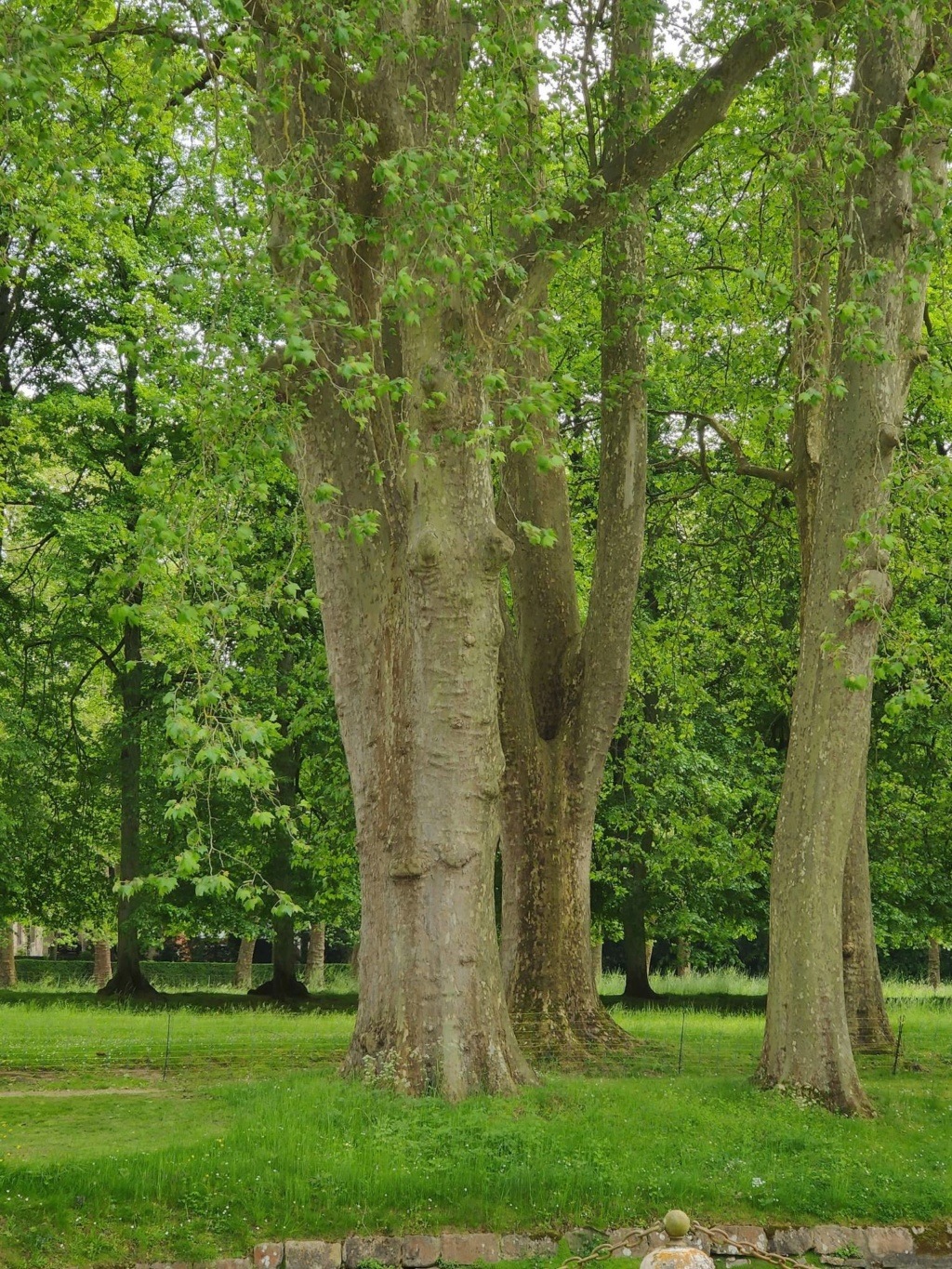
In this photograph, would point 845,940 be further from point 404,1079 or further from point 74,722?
point 74,722

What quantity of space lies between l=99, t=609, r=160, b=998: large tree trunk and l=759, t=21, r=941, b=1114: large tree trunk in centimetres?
1303

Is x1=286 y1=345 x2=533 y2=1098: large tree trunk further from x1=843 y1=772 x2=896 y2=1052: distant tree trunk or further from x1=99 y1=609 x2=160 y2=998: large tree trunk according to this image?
x1=99 y1=609 x2=160 y2=998: large tree trunk

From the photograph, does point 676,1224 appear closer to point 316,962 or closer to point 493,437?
point 493,437

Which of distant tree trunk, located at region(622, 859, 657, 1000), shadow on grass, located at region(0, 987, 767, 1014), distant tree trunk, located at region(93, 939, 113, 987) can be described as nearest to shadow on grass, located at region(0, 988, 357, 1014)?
shadow on grass, located at region(0, 987, 767, 1014)

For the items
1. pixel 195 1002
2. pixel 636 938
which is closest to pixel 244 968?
pixel 195 1002

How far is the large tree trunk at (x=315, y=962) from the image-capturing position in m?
27.0

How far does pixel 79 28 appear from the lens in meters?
7.96

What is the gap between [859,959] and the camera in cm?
1469

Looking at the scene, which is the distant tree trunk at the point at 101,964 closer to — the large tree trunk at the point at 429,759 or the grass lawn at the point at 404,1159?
the grass lawn at the point at 404,1159

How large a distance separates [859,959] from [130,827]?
40.1ft

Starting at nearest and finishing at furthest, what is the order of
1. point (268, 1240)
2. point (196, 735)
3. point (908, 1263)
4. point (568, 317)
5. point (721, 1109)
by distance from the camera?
point (196, 735) < point (268, 1240) < point (908, 1263) < point (721, 1109) < point (568, 317)

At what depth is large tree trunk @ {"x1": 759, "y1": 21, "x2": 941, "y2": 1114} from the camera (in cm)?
1064

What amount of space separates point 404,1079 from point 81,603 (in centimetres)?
1146

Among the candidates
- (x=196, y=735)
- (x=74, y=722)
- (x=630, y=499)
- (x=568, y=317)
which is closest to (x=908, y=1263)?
(x=196, y=735)
